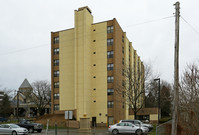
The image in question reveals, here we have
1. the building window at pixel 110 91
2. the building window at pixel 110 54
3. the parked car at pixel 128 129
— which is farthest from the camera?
the building window at pixel 110 54

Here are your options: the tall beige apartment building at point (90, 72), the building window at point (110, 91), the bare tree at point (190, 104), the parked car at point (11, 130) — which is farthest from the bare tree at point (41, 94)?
the bare tree at point (190, 104)

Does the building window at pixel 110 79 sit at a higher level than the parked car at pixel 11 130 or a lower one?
higher

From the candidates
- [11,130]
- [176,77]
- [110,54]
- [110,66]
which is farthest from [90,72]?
[176,77]

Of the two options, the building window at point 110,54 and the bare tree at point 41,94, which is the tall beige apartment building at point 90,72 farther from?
the bare tree at point 41,94

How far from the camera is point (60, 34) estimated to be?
4597cm

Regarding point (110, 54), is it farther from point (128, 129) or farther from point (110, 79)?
point (128, 129)

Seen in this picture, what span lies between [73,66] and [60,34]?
27.2 feet

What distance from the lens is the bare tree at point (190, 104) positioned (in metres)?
11.0

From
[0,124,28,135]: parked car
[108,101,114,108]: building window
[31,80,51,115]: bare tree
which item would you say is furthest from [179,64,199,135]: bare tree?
[31,80,51,115]: bare tree

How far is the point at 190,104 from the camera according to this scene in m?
11.8

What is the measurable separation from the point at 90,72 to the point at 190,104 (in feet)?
103

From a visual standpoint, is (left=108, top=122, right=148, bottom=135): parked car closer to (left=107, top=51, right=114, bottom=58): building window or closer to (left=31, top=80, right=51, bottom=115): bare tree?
(left=107, top=51, right=114, bottom=58): building window

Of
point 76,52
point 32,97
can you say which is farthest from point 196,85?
point 32,97

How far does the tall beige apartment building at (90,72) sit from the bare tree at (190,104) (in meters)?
26.7
